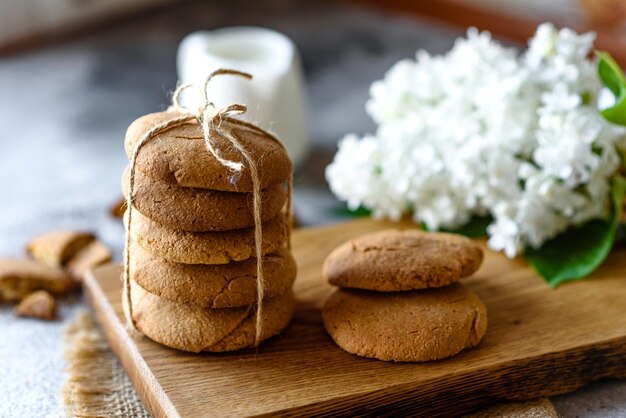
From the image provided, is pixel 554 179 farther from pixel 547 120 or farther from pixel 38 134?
pixel 38 134

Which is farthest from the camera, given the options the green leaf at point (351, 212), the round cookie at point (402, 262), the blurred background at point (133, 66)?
the blurred background at point (133, 66)

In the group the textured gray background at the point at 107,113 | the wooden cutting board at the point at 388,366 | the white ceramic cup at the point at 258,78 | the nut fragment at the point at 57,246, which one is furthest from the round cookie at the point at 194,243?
the white ceramic cup at the point at 258,78

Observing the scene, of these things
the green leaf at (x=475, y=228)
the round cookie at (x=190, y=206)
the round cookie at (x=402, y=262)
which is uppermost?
the round cookie at (x=190, y=206)

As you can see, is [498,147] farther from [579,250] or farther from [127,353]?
[127,353]

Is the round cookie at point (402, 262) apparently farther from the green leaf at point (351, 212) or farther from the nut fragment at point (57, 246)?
the nut fragment at point (57, 246)

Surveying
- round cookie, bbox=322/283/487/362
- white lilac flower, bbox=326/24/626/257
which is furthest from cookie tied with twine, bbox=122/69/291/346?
white lilac flower, bbox=326/24/626/257
